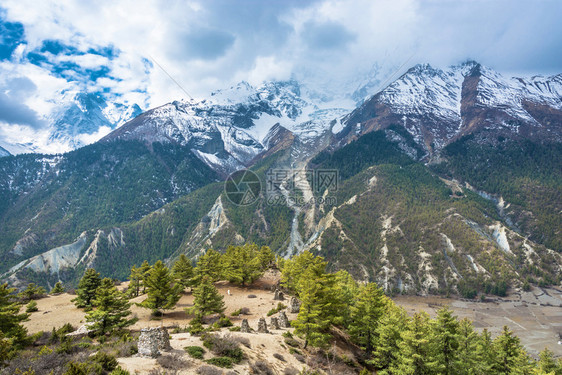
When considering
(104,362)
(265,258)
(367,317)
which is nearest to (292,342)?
(367,317)

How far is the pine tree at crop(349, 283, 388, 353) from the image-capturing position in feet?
125

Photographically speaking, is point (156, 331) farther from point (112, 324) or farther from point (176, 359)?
point (112, 324)

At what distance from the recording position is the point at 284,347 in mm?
31547

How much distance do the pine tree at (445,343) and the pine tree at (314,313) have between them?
11297 millimetres

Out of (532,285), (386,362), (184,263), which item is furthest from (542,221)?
(184,263)

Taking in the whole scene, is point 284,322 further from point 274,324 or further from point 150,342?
point 150,342

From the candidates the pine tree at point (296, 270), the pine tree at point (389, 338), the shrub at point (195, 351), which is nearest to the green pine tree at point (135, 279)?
A: the pine tree at point (296, 270)

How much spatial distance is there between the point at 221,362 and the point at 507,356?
1621 inches

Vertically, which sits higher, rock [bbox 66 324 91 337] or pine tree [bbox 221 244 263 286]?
Answer: pine tree [bbox 221 244 263 286]

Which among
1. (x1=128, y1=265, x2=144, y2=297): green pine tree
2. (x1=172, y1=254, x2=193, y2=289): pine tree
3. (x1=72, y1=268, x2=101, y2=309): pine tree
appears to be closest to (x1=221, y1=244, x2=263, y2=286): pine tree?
(x1=172, y1=254, x2=193, y2=289): pine tree

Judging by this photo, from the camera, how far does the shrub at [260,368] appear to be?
2326cm

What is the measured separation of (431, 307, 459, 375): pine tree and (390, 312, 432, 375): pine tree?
93cm

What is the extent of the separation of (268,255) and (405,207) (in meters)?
145

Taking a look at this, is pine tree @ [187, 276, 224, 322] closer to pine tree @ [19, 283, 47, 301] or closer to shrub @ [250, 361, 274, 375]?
shrub @ [250, 361, 274, 375]
